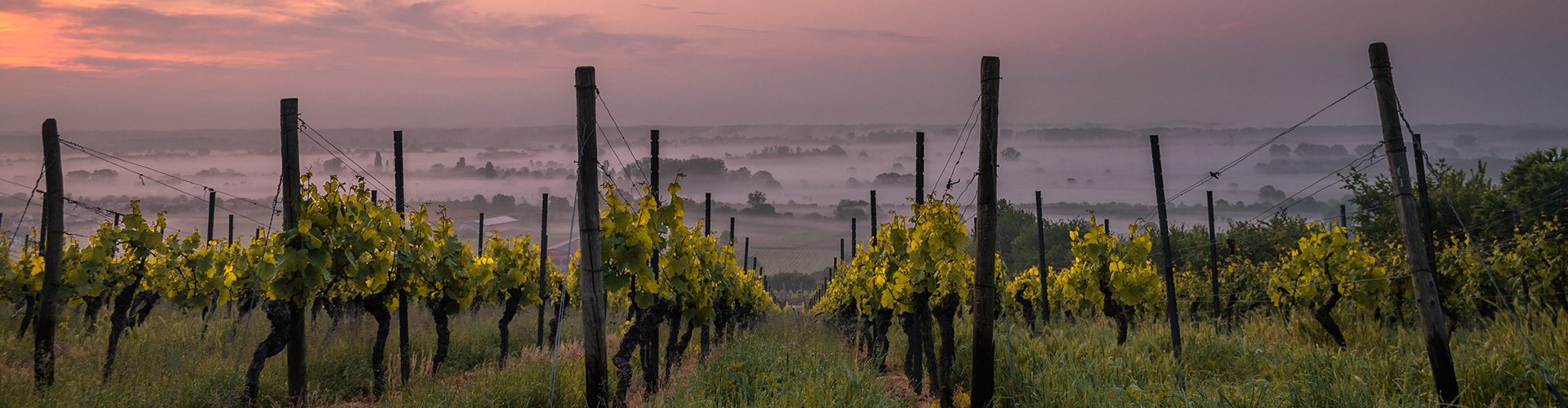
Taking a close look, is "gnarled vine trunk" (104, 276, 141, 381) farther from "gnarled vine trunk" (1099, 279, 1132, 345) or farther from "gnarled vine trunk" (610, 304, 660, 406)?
"gnarled vine trunk" (1099, 279, 1132, 345)

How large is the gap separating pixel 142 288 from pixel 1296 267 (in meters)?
23.9

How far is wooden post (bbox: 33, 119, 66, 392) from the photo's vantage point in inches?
→ 381

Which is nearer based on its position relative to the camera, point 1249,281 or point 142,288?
point 142,288

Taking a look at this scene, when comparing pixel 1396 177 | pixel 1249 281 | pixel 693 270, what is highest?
pixel 1396 177

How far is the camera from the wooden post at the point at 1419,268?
7.46 metres

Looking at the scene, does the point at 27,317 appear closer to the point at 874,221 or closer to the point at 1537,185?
the point at 874,221

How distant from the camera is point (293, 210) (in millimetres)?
8906

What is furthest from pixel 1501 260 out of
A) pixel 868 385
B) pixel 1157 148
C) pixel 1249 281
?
pixel 868 385

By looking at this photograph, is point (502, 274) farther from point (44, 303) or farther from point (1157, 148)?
point (1157, 148)

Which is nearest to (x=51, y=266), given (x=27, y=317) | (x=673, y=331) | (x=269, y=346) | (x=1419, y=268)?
(x=269, y=346)

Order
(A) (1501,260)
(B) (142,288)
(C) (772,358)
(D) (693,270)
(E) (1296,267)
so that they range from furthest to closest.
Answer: (B) (142,288), (E) (1296,267), (A) (1501,260), (D) (693,270), (C) (772,358)

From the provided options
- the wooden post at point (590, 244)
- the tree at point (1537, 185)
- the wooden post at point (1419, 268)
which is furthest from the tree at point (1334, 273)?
the tree at point (1537, 185)

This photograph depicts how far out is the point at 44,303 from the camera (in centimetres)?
985

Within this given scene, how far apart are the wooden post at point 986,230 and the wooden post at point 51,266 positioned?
11059 millimetres
